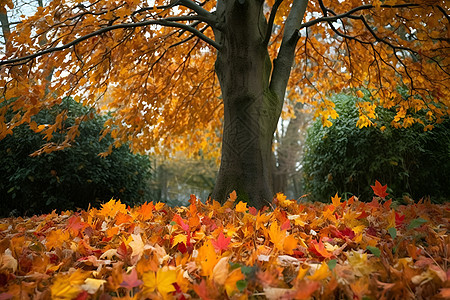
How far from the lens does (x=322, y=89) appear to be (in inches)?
251

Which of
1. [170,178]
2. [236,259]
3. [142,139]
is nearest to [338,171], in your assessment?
[142,139]

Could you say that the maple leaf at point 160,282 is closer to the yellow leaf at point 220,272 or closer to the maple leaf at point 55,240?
the yellow leaf at point 220,272

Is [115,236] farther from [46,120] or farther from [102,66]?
[46,120]

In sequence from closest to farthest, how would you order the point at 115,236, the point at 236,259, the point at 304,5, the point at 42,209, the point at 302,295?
1. the point at 302,295
2. the point at 236,259
3. the point at 115,236
4. the point at 304,5
5. the point at 42,209

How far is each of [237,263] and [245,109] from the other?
242cm

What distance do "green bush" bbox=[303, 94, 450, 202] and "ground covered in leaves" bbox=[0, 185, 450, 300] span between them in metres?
3.78

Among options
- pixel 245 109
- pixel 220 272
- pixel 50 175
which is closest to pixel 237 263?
pixel 220 272

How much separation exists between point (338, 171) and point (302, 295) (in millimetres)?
5456

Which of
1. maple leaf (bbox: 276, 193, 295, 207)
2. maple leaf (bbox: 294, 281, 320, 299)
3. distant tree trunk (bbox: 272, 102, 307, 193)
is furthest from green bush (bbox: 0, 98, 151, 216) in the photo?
distant tree trunk (bbox: 272, 102, 307, 193)

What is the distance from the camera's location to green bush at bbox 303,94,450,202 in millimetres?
5305

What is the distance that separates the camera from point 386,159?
5289 millimetres

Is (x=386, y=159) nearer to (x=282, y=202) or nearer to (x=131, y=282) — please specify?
(x=282, y=202)

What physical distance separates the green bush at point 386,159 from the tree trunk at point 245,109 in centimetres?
281

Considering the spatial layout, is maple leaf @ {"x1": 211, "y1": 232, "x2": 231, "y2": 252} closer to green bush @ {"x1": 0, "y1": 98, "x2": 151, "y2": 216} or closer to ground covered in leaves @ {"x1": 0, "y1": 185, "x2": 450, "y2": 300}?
ground covered in leaves @ {"x1": 0, "y1": 185, "x2": 450, "y2": 300}
